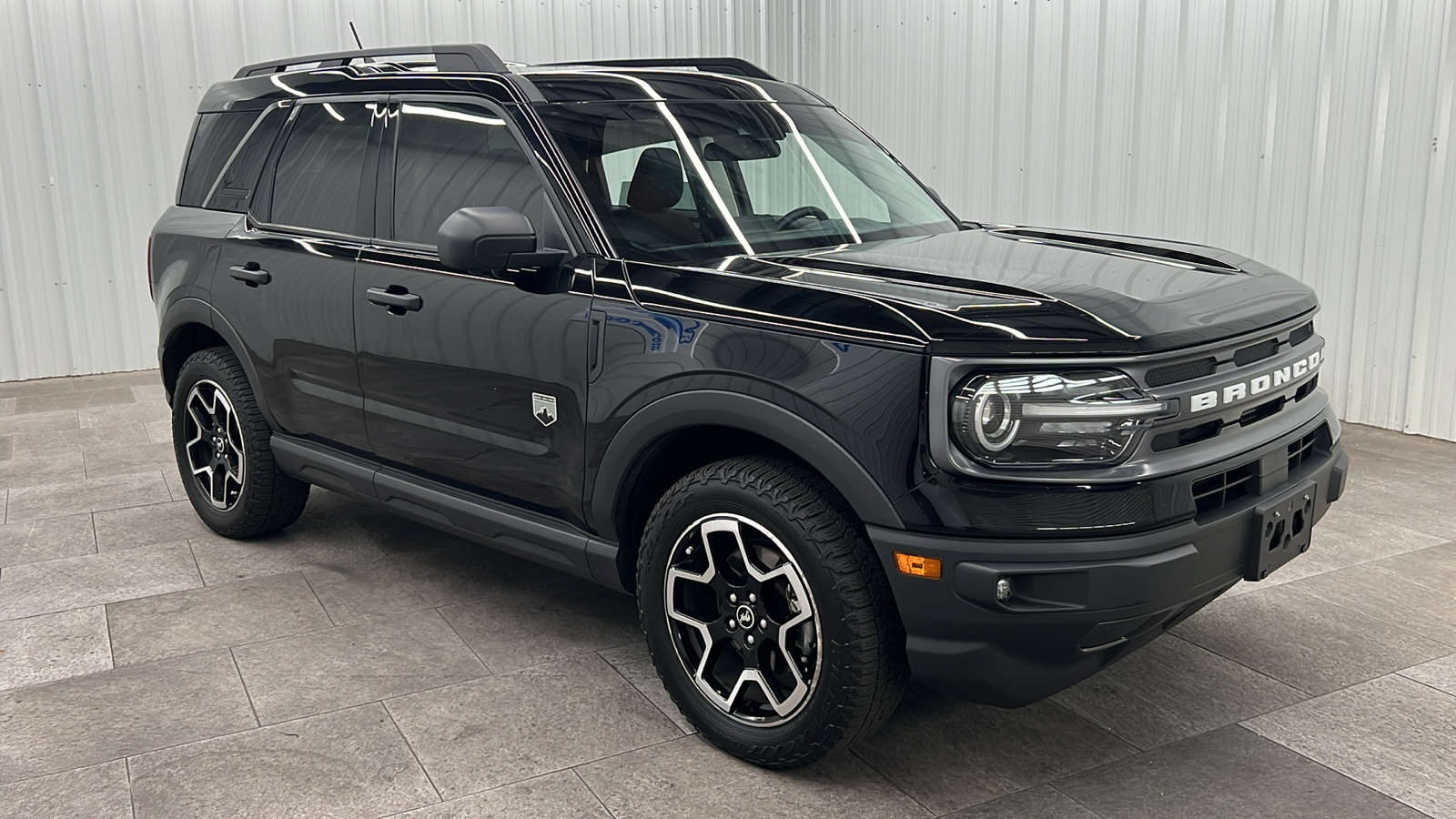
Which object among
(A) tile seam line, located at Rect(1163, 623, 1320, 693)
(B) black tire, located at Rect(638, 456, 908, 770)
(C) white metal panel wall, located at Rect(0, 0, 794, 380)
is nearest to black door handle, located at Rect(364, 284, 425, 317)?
(B) black tire, located at Rect(638, 456, 908, 770)

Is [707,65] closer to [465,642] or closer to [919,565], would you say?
[465,642]

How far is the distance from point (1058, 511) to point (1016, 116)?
19.8ft

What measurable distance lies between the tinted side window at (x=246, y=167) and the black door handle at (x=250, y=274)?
0.26m

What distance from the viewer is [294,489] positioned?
15.3ft

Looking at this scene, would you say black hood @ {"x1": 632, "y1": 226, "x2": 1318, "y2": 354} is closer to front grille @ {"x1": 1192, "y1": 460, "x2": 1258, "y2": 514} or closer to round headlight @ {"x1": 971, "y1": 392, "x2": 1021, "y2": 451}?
round headlight @ {"x1": 971, "y1": 392, "x2": 1021, "y2": 451}

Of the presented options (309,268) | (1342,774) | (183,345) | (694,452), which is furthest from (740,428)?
(183,345)

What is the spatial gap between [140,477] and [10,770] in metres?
3.20

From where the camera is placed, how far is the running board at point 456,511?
330 cm

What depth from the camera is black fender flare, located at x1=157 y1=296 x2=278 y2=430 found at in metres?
4.43

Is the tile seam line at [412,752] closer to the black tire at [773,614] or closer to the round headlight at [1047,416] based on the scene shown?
the black tire at [773,614]

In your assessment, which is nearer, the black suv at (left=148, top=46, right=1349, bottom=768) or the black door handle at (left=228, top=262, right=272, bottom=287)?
the black suv at (left=148, top=46, right=1349, bottom=768)

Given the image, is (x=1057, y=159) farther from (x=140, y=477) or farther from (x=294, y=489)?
(x=140, y=477)

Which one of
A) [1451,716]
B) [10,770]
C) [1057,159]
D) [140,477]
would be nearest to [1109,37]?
[1057,159]

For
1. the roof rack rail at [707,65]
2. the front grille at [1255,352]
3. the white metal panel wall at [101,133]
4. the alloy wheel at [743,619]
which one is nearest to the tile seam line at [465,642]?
the alloy wheel at [743,619]
